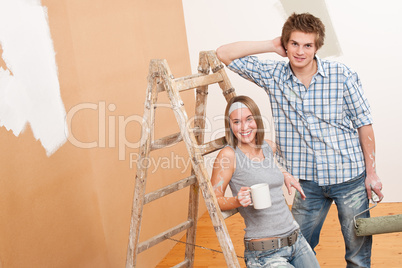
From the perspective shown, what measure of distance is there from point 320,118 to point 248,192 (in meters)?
0.58

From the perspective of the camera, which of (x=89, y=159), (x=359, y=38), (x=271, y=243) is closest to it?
(x=271, y=243)

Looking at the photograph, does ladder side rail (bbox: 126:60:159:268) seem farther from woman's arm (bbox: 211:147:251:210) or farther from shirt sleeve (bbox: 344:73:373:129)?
shirt sleeve (bbox: 344:73:373:129)

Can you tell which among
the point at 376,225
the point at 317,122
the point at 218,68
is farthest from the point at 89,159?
the point at 376,225

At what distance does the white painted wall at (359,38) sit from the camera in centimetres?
400

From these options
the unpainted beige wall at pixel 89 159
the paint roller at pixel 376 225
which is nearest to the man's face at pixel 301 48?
the paint roller at pixel 376 225

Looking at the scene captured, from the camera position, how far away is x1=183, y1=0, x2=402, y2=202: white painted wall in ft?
13.1

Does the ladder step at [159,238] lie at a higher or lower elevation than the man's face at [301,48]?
lower

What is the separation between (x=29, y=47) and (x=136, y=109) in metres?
1.05

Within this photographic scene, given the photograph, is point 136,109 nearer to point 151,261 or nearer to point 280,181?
point 151,261

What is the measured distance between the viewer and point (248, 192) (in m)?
1.99

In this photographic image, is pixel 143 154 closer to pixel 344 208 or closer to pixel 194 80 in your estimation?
pixel 194 80

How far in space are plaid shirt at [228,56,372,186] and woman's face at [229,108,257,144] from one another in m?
0.26

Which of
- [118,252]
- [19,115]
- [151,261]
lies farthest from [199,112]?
[151,261]

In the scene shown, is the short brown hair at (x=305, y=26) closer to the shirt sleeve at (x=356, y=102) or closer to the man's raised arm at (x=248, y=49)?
the man's raised arm at (x=248, y=49)
